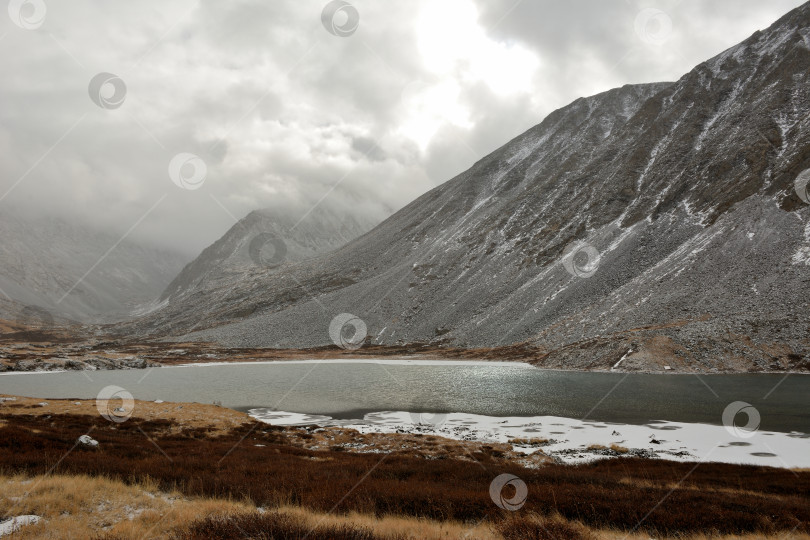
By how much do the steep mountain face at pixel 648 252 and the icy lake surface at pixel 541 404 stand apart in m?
11.7

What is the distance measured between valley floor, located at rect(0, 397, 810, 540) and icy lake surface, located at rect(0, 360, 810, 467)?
6073 mm

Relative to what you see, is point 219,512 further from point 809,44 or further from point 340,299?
point 809,44

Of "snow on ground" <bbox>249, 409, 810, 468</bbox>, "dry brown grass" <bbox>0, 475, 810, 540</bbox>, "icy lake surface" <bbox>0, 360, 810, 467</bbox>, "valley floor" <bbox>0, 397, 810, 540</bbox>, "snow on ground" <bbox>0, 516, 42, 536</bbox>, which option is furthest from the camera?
"icy lake surface" <bbox>0, 360, 810, 467</bbox>

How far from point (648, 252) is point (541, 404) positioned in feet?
255

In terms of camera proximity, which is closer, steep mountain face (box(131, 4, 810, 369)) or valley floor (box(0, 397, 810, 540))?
valley floor (box(0, 397, 810, 540))

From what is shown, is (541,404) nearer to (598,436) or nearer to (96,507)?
(598,436)

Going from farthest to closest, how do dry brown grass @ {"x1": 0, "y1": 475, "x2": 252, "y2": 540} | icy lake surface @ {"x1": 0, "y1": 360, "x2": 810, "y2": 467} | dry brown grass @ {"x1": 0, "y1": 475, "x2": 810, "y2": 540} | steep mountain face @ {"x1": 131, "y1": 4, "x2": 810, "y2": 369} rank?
steep mountain face @ {"x1": 131, "y1": 4, "x2": 810, "y2": 369}
icy lake surface @ {"x1": 0, "y1": 360, "x2": 810, "y2": 467}
dry brown grass @ {"x1": 0, "y1": 475, "x2": 252, "y2": 540}
dry brown grass @ {"x1": 0, "y1": 475, "x2": 810, "y2": 540}

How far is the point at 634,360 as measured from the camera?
6141cm

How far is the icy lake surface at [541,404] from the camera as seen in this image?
2780 cm

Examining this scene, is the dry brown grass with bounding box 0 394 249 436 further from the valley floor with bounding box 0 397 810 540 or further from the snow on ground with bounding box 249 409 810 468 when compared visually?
the valley floor with bounding box 0 397 810 540

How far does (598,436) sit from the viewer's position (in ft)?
99.5

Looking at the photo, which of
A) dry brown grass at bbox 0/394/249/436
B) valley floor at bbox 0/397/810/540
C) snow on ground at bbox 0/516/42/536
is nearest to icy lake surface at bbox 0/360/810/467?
dry brown grass at bbox 0/394/249/436

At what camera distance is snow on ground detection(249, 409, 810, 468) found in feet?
80.7

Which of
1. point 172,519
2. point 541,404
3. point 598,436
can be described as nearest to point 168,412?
point 172,519
